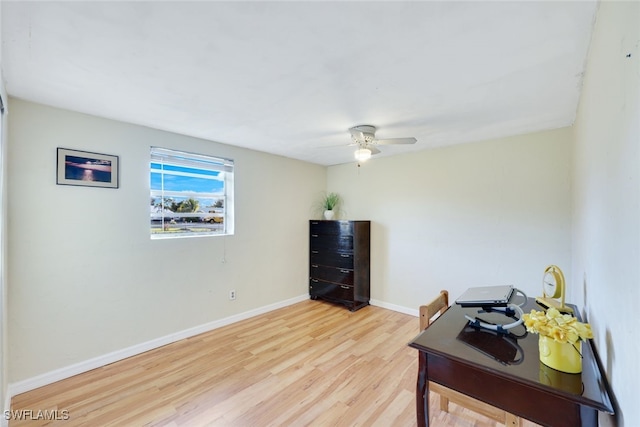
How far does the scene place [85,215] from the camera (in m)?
2.36

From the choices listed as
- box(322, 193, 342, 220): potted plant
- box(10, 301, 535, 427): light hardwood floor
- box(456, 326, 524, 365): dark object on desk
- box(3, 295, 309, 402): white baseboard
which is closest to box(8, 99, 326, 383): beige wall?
box(3, 295, 309, 402): white baseboard

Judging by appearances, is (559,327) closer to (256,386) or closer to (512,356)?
(512,356)

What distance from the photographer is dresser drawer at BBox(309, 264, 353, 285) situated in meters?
3.92

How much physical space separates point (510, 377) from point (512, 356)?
168 millimetres

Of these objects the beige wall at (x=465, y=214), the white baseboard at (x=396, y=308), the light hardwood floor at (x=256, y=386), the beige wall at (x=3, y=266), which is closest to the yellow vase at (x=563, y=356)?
the light hardwood floor at (x=256, y=386)

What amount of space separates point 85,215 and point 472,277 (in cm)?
409

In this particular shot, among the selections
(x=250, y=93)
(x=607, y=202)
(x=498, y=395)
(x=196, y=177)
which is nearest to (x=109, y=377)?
(x=196, y=177)

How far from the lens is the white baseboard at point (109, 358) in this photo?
2070 mm

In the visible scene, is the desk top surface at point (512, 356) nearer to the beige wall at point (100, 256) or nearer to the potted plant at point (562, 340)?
the potted plant at point (562, 340)

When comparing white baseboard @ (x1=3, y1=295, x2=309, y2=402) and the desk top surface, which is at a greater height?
the desk top surface

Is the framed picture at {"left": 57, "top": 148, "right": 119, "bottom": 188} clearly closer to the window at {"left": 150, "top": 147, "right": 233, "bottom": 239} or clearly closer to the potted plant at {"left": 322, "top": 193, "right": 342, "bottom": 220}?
the window at {"left": 150, "top": 147, "right": 233, "bottom": 239}

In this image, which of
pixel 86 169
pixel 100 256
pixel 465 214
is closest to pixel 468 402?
pixel 465 214

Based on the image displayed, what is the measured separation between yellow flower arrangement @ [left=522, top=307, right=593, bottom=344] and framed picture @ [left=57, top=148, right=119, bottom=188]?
321 cm

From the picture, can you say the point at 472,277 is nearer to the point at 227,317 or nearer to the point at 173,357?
the point at 227,317
